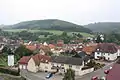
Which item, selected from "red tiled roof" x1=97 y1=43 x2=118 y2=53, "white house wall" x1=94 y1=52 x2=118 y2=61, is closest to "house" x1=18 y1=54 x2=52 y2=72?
"white house wall" x1=94 y1=52 x2=118 y2=61

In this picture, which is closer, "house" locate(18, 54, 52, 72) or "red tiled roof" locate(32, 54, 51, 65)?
"house" locate(18, 54, 52, 72)

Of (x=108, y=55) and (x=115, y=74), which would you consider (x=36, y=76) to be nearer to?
(x=108, y=55)

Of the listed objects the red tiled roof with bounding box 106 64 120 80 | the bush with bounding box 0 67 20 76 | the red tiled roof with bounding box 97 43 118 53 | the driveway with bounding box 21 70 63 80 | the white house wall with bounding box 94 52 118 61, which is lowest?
the driveway with bounding box 21 70 63 80

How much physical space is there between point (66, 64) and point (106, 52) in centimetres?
1727

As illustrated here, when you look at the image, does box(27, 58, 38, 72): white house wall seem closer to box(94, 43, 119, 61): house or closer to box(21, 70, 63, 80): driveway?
box(21, 70, 63, 80): driveway

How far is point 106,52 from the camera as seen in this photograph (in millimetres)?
63062

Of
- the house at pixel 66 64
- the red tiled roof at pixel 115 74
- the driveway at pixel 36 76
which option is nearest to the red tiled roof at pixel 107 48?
the house at pixel 66 64

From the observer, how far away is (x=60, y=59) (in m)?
51.5

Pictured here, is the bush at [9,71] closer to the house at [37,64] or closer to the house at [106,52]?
the house at [37,64]

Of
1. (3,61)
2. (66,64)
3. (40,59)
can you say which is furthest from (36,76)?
(3,61)

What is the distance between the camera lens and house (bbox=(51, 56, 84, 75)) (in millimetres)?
47656

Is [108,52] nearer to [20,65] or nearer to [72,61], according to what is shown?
[72,61]

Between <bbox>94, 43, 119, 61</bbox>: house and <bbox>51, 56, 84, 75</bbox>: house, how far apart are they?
51.3ft

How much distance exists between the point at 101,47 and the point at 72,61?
1780 cm
